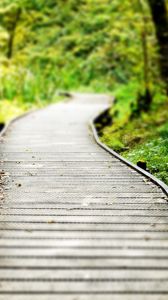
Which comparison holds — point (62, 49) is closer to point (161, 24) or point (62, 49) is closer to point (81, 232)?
point (161, 24)

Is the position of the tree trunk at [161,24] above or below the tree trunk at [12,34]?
above

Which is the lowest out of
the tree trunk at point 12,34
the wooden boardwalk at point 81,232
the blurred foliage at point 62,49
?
the blurred foliage at point 62,49

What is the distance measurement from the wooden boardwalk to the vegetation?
208 centimetres

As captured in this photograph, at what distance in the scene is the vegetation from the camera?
1894cm

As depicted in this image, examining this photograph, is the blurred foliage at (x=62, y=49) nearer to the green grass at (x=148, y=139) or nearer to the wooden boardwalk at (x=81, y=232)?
the green grass at (x=148, y=139)

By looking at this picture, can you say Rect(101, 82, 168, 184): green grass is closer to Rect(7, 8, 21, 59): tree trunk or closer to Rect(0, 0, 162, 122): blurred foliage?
Rect(0, 0, 162, 122): blurred foliage

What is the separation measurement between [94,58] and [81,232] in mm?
25883

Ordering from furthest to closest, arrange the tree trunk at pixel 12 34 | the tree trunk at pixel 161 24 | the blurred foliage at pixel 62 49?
1. the tree trunk at pixel 12 34
2. the blurred foliage at pixel 62 49
3. the tree trunk at pixel 161 24

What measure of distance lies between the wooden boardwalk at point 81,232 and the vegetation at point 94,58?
2079mm

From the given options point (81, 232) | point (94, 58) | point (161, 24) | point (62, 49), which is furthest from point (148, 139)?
point (62, 49)

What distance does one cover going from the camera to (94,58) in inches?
1204

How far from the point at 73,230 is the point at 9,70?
17.1 metres

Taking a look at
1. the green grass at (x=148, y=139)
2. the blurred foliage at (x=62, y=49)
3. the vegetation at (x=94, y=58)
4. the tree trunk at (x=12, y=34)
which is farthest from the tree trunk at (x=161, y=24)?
the tree trunk at (x=12, y=34)

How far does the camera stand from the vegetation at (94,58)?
18.9 meters
